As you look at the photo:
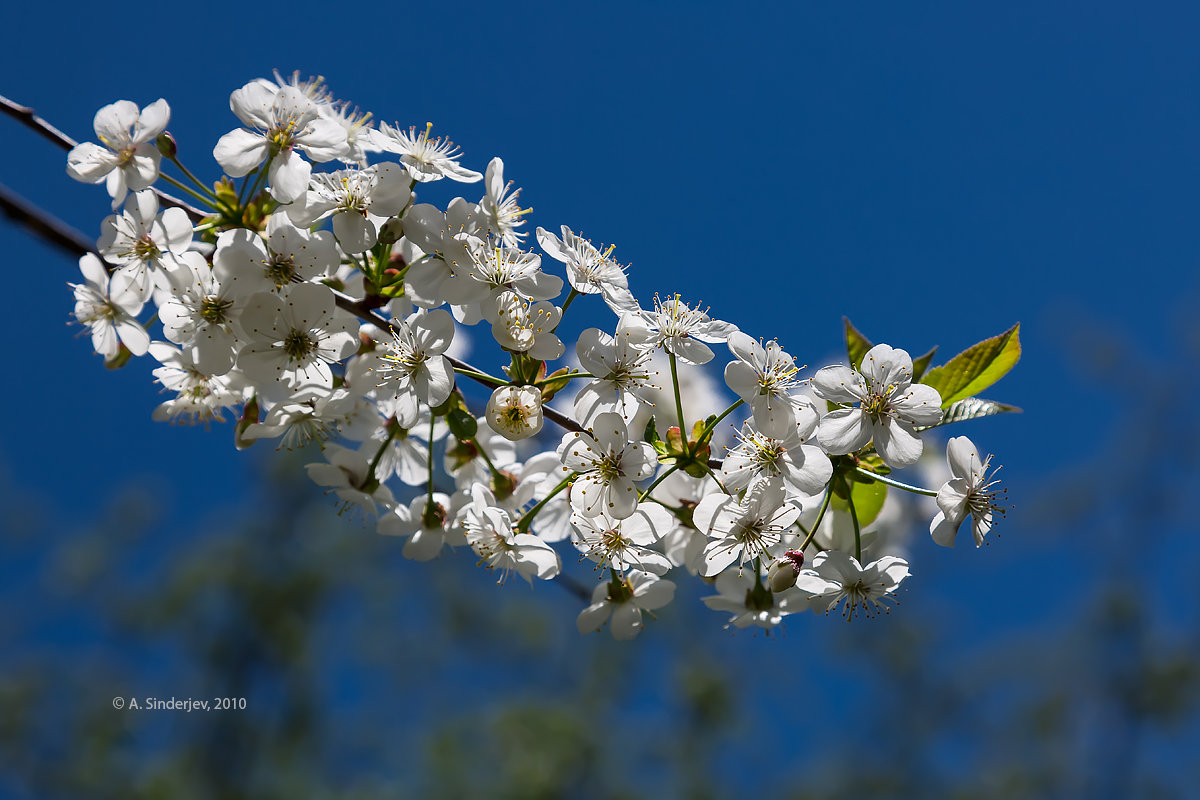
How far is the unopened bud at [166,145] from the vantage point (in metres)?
1.13

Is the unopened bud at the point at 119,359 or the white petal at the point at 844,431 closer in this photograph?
the white petal at the point at 844,431

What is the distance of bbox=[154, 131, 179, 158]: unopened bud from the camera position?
1.13 meters

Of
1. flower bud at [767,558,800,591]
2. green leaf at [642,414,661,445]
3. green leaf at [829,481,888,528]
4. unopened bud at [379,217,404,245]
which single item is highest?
unopened bud at [379,217,404,245]

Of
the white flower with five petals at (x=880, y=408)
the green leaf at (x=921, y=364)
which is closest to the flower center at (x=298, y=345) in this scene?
the white flower with five petals at (x=880, y=408)

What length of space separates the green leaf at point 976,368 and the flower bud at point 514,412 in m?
0.53

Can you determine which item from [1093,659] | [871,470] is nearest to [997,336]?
[871,470]

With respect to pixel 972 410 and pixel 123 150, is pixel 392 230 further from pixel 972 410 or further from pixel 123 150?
pixel 972 410

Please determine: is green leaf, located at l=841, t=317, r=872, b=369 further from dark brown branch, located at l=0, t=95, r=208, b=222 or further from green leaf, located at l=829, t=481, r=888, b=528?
dark brown branch, located at l=0, t=95, r=208, b=222

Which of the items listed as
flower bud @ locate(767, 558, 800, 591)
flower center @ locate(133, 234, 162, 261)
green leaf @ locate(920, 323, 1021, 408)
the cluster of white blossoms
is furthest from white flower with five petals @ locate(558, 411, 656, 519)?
flower center @ locate(133, 234, 162, 261)

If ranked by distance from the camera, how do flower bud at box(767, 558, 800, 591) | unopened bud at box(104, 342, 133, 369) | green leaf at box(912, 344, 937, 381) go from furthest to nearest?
unopened bud at box(104, 342, 133, 369)
green leaf at box(912, 344, 937, 381)
flower bud at box(767, 558, 800, 591)

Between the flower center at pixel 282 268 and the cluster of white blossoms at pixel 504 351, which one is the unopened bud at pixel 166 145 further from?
the flower center at pixel 282 268

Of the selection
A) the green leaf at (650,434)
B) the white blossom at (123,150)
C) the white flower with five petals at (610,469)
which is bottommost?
the white flower with five petals at (610,469)

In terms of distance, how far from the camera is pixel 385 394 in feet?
3.78

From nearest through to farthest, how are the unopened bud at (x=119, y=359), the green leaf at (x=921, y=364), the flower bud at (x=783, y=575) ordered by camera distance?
the flower bud at (x=783, y=575) < the green leaf at (x=921, y=364) < the unopened bud at (x=119, y=359)
